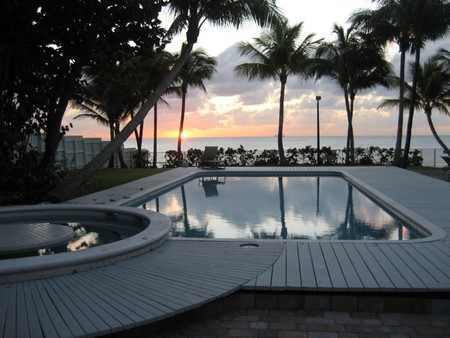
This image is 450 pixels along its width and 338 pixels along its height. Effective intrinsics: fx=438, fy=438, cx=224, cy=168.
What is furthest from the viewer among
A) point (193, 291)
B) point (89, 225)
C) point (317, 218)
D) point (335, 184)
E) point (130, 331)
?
point (335, 184)

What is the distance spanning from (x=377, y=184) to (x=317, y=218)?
4.01 metres

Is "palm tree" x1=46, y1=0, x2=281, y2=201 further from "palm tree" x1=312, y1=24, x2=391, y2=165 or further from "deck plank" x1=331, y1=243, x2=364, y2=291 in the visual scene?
"palm tree" x1=312, y1=24, x2=391, y2=165

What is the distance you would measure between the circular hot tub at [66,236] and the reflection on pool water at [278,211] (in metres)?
0.93

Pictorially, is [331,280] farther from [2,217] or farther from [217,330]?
[2,217]

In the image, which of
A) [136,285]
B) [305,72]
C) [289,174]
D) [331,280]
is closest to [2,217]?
[136,285]

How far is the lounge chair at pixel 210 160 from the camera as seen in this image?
17672mm

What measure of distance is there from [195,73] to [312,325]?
2012 centimetres

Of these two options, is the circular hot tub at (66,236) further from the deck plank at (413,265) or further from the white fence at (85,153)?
the white fence at (85,153)

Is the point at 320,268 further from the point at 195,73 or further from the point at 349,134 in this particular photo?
the point at 195,73

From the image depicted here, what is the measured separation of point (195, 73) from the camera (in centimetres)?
2248

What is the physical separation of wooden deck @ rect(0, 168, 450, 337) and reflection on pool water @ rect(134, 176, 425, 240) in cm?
179

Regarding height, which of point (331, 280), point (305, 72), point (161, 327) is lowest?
point (161, 327)

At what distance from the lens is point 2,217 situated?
25.2 feet

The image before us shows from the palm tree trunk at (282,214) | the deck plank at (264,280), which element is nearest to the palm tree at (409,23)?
the palm tree trunk at (282,214)
